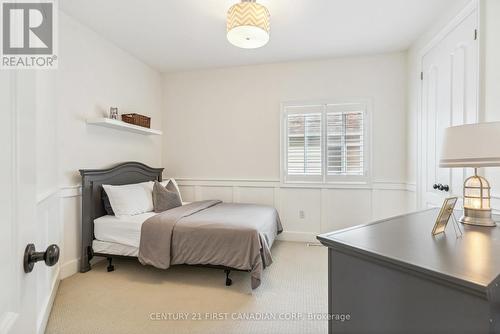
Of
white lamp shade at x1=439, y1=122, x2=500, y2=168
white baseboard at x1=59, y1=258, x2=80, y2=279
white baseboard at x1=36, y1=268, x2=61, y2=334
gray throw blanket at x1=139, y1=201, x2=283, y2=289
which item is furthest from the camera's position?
white baseboard at x1=59, y1=258, x2=80, y2=279

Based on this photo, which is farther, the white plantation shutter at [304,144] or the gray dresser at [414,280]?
the white plantation shutter at [304,144]

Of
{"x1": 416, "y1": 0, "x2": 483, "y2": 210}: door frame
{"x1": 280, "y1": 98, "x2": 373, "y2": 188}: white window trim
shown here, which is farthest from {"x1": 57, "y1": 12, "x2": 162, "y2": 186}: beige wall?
{"x1": 416, "y1": 0, "x2": 483, "y2": 210}: door frame

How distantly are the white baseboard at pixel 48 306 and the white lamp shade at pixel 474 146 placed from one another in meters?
2.54

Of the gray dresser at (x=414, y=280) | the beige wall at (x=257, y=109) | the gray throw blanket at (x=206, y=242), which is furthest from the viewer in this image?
the beige wall at (x=257, y=109)

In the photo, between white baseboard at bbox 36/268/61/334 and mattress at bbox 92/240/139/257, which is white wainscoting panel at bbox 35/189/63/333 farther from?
mattress at bbox 92/240/139/257

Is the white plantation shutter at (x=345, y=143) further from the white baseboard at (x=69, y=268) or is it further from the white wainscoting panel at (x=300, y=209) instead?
the white baseboard at (x=69, y=268)

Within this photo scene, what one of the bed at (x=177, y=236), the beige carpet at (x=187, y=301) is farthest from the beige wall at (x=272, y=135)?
the beige carpet at (x=187, y=301)

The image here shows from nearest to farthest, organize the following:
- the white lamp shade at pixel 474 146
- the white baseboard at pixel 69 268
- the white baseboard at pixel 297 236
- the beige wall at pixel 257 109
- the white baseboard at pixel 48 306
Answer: the white lamp shade at pixel 474 146 → the white baseboard at pixel 48 306 → the white baseboard at pixel 69 268 → the beige wall at pixel 257 109 → the white baseboard at pixel 297 236

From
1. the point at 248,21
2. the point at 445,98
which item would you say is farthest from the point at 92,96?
the point at 445,98

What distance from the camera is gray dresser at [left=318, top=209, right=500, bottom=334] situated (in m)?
0.74

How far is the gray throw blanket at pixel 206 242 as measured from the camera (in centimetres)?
244

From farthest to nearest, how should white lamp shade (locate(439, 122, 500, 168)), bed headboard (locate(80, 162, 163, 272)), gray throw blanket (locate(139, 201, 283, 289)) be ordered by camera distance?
bed headboard (locate(80, 162, 163, 272)), gray throw blanket (locate(139, 201, 283, 289)), white lamp shade (locate(439, 122, 500, 168))

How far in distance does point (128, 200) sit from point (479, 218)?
3012mm

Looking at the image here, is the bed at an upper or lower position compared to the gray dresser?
lower
